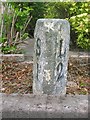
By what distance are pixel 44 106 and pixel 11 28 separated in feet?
6.89

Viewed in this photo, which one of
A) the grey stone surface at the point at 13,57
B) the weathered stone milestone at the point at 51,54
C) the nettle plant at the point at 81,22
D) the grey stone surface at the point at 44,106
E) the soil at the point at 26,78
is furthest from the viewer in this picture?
the nettle plant at the point at 81,22

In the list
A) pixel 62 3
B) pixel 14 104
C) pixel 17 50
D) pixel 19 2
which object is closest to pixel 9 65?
pixel 17 50

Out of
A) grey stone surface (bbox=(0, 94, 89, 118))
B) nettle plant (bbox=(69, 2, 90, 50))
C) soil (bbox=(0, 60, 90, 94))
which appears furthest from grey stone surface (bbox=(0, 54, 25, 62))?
grey stone surface (bbox=(0, 94, 89, 118))

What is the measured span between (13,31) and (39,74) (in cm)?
186

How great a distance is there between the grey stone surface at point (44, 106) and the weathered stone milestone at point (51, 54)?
5.3 inches

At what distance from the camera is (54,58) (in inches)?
135

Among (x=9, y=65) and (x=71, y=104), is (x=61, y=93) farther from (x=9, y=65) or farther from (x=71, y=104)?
(x=9, y=65)

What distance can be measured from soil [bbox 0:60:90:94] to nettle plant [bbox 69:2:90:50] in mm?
517

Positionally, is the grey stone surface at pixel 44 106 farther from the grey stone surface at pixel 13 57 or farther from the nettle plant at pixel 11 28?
the nettle plant at pixel 11 28

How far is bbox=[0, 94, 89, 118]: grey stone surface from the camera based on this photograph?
10.6 ft

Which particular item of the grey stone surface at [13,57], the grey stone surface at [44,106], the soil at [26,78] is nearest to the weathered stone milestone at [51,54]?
the grey stone surface at [44,106]

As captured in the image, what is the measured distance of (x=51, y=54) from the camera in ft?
11.2

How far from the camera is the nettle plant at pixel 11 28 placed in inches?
193

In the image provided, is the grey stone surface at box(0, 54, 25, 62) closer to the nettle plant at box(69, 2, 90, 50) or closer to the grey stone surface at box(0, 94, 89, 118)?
the nettle plant at box(69, 2, 90, 50)
